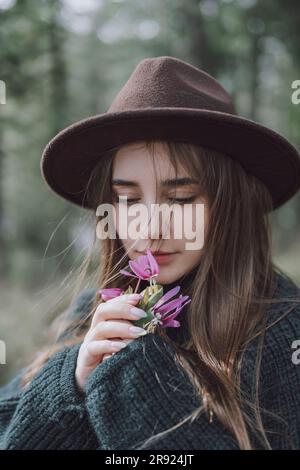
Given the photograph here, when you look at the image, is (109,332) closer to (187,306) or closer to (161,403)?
(161,403)

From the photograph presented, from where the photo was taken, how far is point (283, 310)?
1.77 meters

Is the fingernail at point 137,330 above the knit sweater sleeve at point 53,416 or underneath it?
above

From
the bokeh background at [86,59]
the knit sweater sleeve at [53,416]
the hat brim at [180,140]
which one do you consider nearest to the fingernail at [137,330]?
the knit sweater sleeve at [53,416]

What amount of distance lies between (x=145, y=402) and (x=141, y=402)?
0.04 feet

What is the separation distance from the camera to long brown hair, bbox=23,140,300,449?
1.53 meters

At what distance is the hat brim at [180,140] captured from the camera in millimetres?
1696

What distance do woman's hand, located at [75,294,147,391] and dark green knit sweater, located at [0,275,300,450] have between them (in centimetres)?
4

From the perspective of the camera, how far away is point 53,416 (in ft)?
5.48

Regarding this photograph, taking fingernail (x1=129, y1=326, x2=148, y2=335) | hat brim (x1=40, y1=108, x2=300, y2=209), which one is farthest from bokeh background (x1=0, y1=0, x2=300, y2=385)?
fingernail (x1=129, y1=326, x2=148, y2=335)

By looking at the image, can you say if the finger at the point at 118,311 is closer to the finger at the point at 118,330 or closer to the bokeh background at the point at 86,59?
the finger at the point at 118,330

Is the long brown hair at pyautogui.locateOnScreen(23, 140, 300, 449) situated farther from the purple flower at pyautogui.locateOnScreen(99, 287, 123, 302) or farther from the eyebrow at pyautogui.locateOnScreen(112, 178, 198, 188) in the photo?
the purple flower at pyautogui.locateOnScreen(99, 287, 123, 302)

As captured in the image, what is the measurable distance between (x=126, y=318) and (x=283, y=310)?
58 cm

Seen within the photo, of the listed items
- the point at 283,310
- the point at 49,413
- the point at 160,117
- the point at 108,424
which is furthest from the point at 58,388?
the point at 160,117
